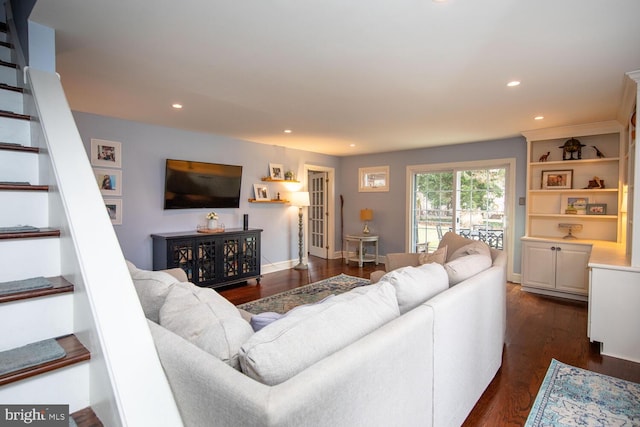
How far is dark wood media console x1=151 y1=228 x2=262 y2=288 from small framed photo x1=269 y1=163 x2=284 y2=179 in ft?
4.00

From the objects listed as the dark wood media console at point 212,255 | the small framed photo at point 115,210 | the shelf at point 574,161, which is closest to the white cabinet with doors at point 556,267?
the shelf at point 574,161

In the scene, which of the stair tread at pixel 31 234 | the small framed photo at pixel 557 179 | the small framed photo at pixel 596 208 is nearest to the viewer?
the stair tread at pixel 31 234

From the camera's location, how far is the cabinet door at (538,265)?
4461 millimetres

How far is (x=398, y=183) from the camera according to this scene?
6598mm

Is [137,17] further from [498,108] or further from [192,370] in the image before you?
[498,108]

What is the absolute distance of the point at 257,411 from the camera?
0.78 metres

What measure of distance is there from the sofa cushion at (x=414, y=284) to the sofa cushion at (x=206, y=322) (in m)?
0.81

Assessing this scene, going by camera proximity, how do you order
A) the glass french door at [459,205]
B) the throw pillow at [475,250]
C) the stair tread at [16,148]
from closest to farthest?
the stair tread at [16,148] → the throw pillow at [475,250] → the glass french door at [459,205]

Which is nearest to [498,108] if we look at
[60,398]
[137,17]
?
[137,17]

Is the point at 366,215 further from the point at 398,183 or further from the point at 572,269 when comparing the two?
the point at 572,269

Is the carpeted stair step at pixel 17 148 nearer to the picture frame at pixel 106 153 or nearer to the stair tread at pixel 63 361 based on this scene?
the stair tread at pixel 63 361

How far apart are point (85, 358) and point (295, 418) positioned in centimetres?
86

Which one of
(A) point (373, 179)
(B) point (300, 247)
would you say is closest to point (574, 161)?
(A) point (373, 179)

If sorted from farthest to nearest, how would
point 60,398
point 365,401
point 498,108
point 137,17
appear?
point 498,108
point 137,17
point 60,398
point 365,401
